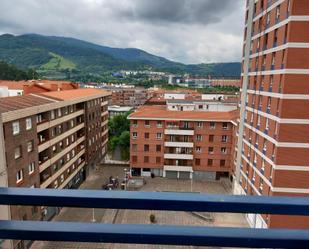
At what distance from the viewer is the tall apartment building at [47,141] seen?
1429cm

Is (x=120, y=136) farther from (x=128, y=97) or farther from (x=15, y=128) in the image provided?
(x=128, y=97)

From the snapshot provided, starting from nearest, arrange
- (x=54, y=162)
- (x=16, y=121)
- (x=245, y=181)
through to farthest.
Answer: (x=16, y=121) < (x=54, y=162) < (x=245, y=181)

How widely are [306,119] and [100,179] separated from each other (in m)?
20.9

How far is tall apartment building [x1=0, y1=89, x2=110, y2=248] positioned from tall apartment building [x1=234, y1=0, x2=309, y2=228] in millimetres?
13827

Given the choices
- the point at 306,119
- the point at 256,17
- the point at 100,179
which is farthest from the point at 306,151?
the point at 100,179

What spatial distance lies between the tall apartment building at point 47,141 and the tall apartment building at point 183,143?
5.02 m

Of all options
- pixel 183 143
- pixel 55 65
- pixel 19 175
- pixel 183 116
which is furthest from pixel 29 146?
pixel 55 65

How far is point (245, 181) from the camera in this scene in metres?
21.0

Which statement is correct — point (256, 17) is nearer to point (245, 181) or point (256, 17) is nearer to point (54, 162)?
point (245, 181)

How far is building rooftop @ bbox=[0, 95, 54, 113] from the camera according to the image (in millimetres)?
14694

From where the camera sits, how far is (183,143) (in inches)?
1107

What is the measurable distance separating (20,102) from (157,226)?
17471 mm

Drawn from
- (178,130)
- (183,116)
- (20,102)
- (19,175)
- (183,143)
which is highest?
(20,102)

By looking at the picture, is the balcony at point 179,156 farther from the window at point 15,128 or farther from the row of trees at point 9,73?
the row of trees at point 9,73
